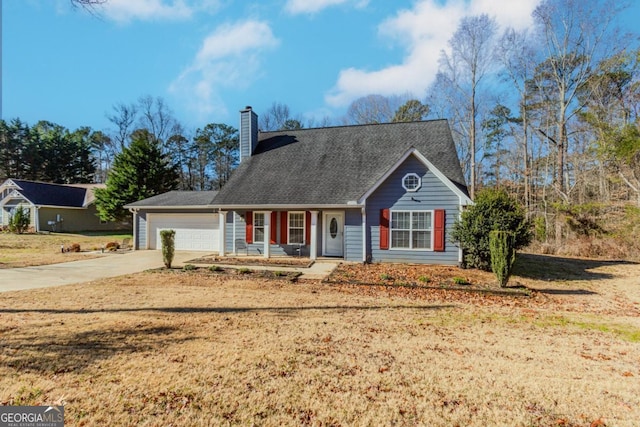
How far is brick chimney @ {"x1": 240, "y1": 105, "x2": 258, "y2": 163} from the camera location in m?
16.8

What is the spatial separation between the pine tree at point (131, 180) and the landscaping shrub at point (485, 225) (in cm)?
2515

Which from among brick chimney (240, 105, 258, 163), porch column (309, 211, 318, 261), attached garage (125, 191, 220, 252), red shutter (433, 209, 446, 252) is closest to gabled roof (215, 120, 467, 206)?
brick chimney (240, 105, 258, 163)

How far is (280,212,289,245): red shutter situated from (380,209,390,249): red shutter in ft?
13.9

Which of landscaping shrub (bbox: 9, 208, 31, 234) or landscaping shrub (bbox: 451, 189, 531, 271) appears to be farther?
landscaping shrub (bbox: 9, 208, 31, 234)

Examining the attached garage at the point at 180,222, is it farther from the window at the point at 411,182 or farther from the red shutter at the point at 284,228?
the window at the point at 411,182

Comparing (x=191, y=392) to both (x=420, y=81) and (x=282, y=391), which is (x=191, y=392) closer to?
(x=282, y=391)

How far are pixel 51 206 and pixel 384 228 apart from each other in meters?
30.3

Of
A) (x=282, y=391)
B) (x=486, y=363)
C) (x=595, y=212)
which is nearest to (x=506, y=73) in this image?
(x=595, y=212)

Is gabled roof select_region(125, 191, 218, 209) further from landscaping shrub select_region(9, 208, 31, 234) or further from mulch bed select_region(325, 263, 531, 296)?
landscaping shrub select_region(9, 208, 31, 234)

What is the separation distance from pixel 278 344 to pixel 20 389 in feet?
9.10

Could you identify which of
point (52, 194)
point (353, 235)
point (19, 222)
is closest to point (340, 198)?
point (353, 235)

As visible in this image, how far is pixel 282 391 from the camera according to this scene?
128 inches

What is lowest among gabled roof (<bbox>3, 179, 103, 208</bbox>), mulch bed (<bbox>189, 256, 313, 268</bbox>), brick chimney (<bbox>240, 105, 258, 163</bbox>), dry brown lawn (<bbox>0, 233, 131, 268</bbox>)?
mulch bed (<bbox>189, 256, 313, 268</bbox>)

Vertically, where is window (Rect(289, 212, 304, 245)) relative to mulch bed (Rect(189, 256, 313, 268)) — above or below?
above
